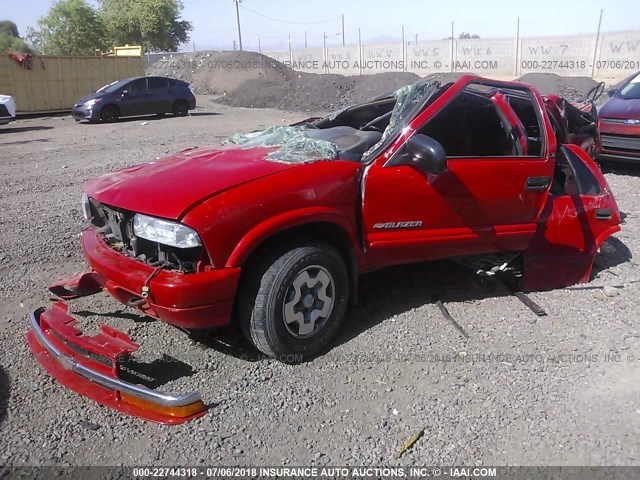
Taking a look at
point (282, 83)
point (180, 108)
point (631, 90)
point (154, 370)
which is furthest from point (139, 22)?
point (154, 370)

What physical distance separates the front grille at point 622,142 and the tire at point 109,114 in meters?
15.0

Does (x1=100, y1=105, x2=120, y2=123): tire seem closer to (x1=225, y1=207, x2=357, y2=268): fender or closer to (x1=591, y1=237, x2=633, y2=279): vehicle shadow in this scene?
(x1=591, y1=237, x2=633, y2=279): vehicle shadow

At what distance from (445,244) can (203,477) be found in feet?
7.73

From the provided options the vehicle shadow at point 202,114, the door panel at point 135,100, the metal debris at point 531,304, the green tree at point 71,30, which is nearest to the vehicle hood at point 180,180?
the metal debris at point 531,304

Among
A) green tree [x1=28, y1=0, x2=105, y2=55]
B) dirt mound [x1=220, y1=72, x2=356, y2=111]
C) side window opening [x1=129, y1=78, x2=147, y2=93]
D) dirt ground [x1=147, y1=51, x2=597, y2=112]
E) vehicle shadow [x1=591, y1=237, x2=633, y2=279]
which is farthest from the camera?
green tree [x1=28, y1=0, x2=105, y2=55]

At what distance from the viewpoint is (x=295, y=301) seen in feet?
11.8

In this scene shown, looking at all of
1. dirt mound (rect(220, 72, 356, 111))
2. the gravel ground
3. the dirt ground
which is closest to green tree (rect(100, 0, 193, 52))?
the dirt ground

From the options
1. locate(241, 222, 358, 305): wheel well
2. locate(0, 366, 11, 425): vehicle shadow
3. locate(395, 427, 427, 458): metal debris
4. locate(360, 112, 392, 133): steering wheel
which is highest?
locate(360, 112, 392, 133): steering wheel

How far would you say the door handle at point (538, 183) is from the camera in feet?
14.8

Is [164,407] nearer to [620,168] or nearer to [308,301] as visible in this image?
[308,301]

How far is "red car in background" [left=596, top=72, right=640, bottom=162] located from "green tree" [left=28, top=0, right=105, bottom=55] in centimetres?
4915

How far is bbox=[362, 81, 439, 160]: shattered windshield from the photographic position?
410cm

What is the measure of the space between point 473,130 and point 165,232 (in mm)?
2685

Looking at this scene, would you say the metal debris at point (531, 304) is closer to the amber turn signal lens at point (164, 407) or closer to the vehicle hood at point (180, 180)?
the vehicle hood at point (180, 180)
